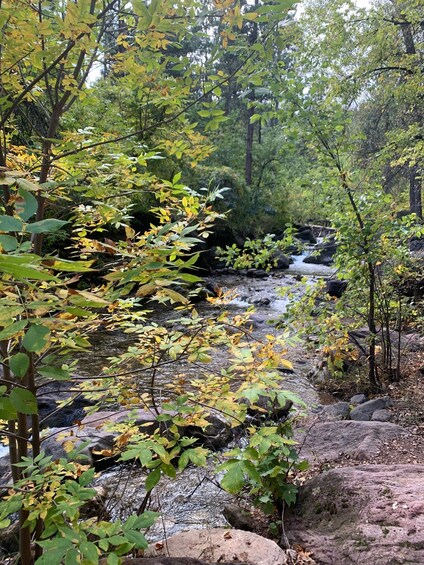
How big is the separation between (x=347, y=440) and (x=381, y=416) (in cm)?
85

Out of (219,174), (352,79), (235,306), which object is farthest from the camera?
(219,174)

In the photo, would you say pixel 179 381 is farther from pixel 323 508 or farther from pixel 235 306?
pixel 235 306

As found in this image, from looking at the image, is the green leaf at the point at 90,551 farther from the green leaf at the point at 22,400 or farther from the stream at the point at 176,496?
the stream at the point at 176,496

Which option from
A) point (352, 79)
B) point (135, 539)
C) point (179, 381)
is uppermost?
point (352, 79)

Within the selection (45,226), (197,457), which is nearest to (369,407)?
(197,457)

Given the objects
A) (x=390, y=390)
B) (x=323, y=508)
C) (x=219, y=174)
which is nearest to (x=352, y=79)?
(x=390, y=390)

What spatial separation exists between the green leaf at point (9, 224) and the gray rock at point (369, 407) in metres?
4.77

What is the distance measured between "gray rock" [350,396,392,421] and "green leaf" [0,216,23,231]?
15.7ft

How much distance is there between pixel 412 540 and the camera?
2115mm

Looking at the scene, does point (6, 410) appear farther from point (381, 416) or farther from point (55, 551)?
point (381, 416)

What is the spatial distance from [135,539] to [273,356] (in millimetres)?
870

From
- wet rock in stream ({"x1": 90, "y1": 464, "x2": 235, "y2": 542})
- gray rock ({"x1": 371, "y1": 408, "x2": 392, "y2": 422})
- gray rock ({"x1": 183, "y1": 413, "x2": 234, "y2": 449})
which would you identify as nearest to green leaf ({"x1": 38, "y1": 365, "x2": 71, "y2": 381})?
wet rock in stream ({"x1": 90, "y1": 464, "x2": 235, "y2": 542})

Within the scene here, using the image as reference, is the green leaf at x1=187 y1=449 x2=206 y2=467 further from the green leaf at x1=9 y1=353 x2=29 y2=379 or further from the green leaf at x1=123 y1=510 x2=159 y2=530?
the green leaf at x1=9 y1=353 x2=29 y2=379

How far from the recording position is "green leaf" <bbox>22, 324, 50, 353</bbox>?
791 millimetres
